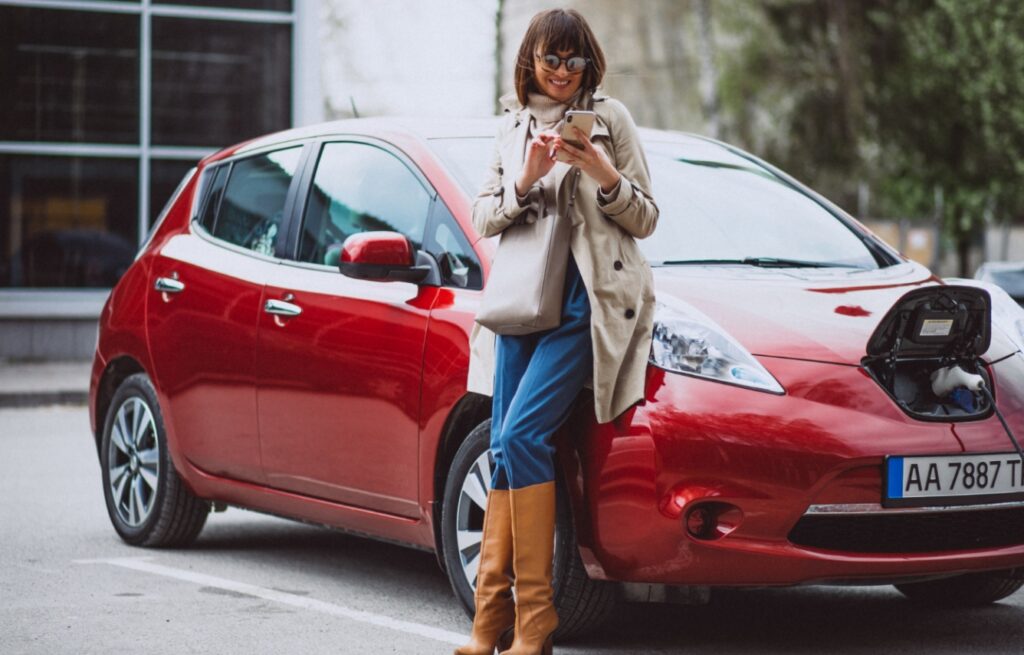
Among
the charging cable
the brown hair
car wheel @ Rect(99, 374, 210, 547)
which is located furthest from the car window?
the charging cable

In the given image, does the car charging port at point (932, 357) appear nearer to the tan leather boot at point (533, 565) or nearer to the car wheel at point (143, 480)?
the tan leather boot at point (533, 565)

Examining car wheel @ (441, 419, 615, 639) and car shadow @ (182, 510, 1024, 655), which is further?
car shadow @ (182, 510, 1024, 655)

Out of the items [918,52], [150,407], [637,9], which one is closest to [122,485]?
[150,407]

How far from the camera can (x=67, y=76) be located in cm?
1914

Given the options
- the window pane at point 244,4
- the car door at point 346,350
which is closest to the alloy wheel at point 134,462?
the car door at point 346,350

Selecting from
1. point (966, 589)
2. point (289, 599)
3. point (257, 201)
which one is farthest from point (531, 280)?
point (257, 201)

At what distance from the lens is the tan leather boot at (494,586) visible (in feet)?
15.1

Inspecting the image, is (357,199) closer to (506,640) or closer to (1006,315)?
(506,640)

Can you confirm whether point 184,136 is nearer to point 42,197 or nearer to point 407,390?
point 42,197

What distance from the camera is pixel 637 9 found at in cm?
4166

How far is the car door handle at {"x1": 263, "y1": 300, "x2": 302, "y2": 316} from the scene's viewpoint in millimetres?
5910

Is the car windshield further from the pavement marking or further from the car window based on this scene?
the pavement marking

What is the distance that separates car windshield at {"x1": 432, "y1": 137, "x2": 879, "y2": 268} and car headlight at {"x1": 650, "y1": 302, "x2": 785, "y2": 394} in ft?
1.81

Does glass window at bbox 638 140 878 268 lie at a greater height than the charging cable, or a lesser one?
greater
